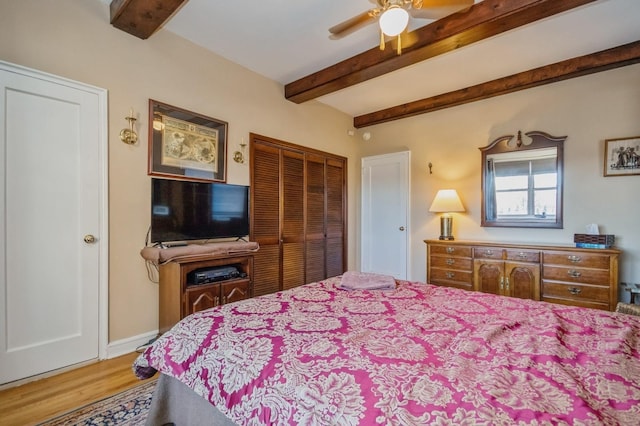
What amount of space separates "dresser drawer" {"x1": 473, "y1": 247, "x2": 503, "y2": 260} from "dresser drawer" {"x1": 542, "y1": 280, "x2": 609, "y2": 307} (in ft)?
1.59

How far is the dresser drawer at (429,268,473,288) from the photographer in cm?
358

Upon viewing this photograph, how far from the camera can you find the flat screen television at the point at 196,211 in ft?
8.66

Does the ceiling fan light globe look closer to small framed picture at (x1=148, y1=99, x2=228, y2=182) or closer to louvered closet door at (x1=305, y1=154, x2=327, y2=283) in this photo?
small framed picture at (x1=148, y1=99, x2=228, y2=182)

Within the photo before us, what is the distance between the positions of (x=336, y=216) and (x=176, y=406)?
12.0ft

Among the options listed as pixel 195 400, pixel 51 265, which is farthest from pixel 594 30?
pixel 51 265

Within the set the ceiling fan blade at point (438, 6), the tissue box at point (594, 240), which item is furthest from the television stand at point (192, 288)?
the tissue box at point (594, 240)

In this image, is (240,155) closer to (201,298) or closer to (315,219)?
(315,219)

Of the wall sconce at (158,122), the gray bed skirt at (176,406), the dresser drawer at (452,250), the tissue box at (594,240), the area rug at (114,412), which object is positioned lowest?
the area rug at (114,412)

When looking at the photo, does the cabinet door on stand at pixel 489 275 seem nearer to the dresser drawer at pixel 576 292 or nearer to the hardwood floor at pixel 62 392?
the dresser drawer at pixel 576 292

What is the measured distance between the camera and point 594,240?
120 inches

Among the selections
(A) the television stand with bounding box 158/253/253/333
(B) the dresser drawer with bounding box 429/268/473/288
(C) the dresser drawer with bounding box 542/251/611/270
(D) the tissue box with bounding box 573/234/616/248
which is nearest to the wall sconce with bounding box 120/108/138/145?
(A) the television stand with bounding box 158/253/253/333

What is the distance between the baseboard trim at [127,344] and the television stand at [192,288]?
132 mm

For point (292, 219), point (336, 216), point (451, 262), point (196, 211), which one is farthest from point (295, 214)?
point (451, 262)

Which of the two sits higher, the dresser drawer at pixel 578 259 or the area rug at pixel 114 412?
the dresser drawer at pixel 578 259
